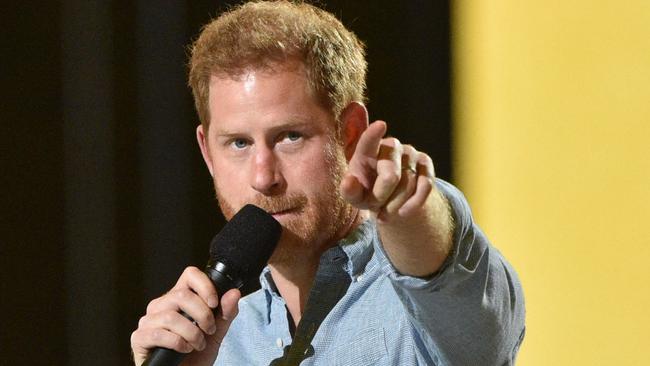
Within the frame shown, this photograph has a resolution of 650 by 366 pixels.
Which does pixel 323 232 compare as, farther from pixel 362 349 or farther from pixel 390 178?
pixel 390 178

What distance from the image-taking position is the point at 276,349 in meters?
1.45

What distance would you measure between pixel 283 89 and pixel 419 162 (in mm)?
438

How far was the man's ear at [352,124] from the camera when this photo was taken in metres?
1.47

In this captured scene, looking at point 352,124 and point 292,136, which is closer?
point 292,136

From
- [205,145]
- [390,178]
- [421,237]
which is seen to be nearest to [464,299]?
[421,237]

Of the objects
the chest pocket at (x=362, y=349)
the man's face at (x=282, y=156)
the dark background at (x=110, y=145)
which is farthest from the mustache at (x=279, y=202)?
the dark background at (x=110, y=145)

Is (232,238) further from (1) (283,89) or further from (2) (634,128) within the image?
(2) (634,128)

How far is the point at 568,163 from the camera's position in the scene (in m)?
1.70

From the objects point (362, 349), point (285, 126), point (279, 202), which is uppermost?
point (285, 126)

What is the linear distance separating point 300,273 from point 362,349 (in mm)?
192

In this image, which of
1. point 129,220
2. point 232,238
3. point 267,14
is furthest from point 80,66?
point 232,238

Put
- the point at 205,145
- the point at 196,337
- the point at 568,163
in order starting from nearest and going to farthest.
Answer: the point at 196,337 < the point at 205,145 < the point at 568,163

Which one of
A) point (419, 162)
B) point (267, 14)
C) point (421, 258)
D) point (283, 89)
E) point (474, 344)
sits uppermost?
point (267, 14)

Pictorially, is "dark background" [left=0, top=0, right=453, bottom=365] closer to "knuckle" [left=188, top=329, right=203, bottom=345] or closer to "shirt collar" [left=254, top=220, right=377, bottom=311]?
"shirt collar" [left=254, top=220, right=377, bottom=311]
